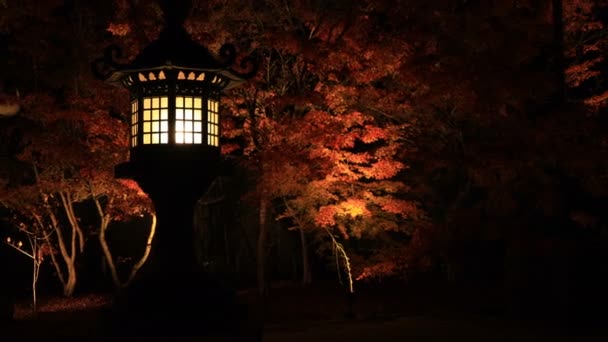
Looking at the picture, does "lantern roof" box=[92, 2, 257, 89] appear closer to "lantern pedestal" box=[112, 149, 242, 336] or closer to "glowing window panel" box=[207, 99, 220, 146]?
"glowing window panel" box=[207, 99, 220, 146]

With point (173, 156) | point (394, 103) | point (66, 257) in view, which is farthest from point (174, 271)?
point (66, 257)

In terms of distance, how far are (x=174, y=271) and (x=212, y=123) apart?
1643 mm

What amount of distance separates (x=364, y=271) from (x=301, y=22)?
17.2ft

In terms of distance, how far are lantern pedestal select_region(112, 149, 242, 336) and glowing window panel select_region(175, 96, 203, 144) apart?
0.09m

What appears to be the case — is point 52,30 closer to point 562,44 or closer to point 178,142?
point 178,142

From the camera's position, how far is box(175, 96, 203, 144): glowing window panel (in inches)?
275

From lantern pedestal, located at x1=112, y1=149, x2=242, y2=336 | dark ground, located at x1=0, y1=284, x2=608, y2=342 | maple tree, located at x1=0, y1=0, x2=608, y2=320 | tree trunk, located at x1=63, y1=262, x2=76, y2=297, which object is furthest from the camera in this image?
tree trunk, located at x1=63, y1=262, x2=76, y2=297

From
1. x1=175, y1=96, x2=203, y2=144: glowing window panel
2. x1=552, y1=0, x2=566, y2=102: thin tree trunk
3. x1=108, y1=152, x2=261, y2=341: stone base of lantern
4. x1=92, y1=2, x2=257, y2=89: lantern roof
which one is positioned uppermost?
x1=552, y1=0, x2=566, y2=102: thin tree trunk

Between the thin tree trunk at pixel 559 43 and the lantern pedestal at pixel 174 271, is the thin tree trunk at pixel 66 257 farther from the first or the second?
the thin tree trunk at pixel 559 43

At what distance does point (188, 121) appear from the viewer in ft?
23.1

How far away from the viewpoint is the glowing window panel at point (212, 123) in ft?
23.6

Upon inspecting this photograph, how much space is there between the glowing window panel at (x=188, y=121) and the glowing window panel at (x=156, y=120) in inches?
4.5

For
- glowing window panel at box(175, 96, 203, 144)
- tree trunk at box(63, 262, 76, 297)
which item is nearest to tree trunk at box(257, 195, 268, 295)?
tree trunk at box(63, 262, 76, 297)

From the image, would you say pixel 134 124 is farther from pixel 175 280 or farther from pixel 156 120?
pixel 175 280
